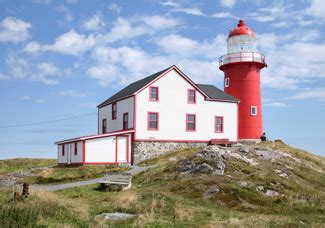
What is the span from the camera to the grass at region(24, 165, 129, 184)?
2995cm

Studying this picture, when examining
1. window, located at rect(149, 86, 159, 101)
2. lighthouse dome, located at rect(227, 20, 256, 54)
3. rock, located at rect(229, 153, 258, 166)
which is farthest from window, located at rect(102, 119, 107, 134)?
rock, located at rect(229, 153, 258, 166)

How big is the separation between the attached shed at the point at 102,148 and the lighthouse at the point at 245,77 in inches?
516

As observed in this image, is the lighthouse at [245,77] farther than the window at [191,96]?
Yes

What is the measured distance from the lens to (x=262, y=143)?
42156 mm

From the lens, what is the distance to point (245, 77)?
4416 centimetres

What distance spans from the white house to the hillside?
7.31 metres

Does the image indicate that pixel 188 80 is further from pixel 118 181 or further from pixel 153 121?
pixel 118 181

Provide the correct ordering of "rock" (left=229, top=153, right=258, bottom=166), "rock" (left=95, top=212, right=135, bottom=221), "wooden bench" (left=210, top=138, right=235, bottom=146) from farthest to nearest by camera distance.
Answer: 1. "wooden bench" (left=210, top=138, right=235, bottom=146)
2. "rock" (left=229, top=153, right=258, bottom=166)
3. "rock" (left=95, top=212, right=135, bottom=221)

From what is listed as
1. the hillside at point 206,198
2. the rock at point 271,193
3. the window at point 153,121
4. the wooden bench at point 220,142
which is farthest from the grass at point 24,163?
the rock at point 271,193

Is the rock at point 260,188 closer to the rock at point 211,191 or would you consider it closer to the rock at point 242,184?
the rock at point 242,184

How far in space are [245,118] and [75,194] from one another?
998 inches

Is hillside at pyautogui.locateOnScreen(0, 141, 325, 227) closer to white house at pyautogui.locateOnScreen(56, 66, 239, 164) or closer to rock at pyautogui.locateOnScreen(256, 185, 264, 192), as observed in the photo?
rock at pyautogui.locateOnScreen(256, 185, 264, 192)

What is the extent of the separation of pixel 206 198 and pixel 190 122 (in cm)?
1940

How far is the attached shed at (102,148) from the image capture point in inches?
1382
